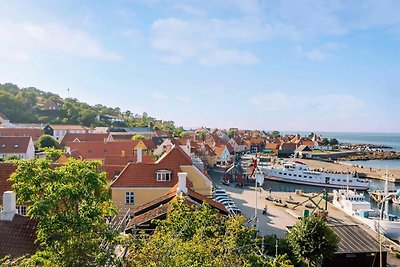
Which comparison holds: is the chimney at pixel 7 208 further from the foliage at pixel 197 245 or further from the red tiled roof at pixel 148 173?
the red tiled roof at pixel 148 173

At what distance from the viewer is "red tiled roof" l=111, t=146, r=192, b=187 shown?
2681 cm

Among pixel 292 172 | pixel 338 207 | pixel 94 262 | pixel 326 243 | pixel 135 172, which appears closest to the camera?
pixel 94 262

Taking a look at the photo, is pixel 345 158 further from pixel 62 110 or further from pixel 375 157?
pixel 62 110

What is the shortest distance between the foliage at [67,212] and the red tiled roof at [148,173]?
50.6ft

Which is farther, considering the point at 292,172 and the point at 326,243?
the point at 292,172

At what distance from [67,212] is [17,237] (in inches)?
215

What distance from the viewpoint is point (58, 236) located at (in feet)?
30.5

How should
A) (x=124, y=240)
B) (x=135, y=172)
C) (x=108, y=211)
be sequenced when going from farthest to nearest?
1. (x=135, y=172)
2. (x=108, y=211)
3. (x=124, y=240)

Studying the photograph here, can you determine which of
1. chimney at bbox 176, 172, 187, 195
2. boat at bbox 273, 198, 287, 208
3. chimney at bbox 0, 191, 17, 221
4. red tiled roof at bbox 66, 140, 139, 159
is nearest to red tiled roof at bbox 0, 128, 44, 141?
red tiled roof at bbox 66, 140, 139, 159

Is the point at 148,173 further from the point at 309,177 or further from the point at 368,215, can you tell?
the point at 309,177

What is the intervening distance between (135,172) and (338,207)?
29881 mm

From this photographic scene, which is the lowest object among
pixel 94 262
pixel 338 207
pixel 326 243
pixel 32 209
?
pixel 338 207

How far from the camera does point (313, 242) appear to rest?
19438mm

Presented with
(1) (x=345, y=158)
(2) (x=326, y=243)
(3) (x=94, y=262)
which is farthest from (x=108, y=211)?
(1) (x=345, y=158)
